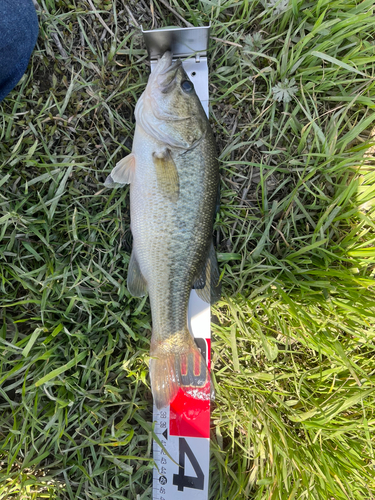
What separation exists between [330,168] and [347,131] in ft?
1.37

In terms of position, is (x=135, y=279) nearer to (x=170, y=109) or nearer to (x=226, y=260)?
(x=226, y=260)

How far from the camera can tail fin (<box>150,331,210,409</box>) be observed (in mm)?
2182

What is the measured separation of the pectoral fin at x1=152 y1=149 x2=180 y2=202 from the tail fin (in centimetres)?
101

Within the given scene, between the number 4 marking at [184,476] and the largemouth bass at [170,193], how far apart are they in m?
0.73

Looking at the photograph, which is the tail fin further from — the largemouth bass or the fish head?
the fish head

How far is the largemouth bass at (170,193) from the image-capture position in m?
2.00

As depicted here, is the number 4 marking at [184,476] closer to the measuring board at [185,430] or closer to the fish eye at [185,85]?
the measuring board at [185,430]

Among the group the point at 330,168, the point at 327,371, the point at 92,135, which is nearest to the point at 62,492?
the point at 327,371

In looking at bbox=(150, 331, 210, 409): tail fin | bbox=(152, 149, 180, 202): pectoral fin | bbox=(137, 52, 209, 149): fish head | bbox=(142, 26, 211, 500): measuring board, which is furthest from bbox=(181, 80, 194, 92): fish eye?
bbox=(150, 331, 210, 409): tail fin

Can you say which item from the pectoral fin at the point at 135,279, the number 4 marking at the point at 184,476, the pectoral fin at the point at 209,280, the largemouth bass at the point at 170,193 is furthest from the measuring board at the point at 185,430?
the pectoral fin at the point at 135,279

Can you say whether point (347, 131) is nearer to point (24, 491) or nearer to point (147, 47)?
point (147, 47)

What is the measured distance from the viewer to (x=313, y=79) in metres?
2.33

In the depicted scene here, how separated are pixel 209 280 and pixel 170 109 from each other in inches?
48.0

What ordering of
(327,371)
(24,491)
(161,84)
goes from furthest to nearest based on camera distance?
1. (327,371)
2. (24,491)
3. (161,84)
